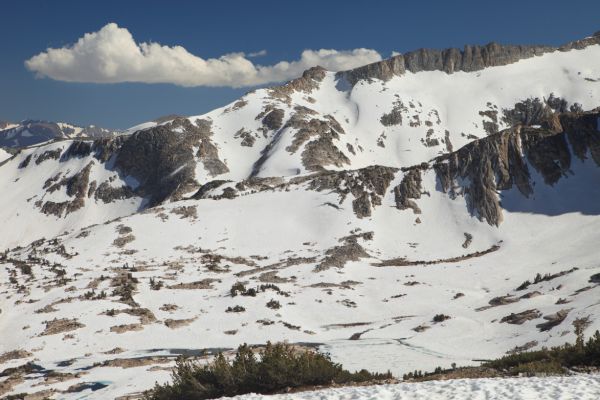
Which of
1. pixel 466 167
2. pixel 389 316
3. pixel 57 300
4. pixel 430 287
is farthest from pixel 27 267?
pixel 466 167

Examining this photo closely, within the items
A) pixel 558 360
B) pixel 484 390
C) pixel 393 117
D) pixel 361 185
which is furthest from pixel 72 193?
pixel 484 390

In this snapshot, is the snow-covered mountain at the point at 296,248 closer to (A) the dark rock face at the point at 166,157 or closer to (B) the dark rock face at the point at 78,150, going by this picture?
(A) the dark rock face at the point at 166,157

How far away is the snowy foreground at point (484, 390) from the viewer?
38.1ft

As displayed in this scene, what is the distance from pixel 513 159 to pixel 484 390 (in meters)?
91.6

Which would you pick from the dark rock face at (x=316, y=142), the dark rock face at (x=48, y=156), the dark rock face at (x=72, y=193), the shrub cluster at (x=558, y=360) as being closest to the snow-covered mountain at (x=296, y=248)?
the dark rock face at (x=72, y=193)

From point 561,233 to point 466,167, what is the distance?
2440 cm

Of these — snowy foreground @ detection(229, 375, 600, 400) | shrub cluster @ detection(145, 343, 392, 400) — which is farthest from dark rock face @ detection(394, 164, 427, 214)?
snowy foreground @ detection(229, 375, 600, 400)

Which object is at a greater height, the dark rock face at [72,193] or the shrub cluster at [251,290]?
the dark rock face at [72,193]

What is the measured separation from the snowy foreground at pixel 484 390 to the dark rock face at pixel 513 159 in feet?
259

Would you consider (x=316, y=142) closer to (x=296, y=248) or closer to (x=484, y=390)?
(x=296, y=248)

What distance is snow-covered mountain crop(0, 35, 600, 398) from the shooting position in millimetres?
36531

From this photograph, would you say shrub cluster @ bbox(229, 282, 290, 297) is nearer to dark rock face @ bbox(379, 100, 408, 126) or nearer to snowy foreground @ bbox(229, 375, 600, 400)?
snowy foreground @ bbox(229, 375, 600, 400)

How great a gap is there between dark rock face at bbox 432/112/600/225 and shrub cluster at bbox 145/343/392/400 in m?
76.7

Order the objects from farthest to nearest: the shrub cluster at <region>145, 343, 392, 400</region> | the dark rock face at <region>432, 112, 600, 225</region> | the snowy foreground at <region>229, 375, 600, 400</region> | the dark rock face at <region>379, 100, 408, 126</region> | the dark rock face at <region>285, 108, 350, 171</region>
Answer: the dark rock face at <region>379, 100, 408, 126</region> → the dark rock face at <region>285, 108, 350, 171</region> → the dark rock face at <region>432, 112, 600, 225</region> → the shrub cluster at <region>145, 343, 392, 400</region> → the snowy foreground at <region>229, 375, 600, 400</region>
